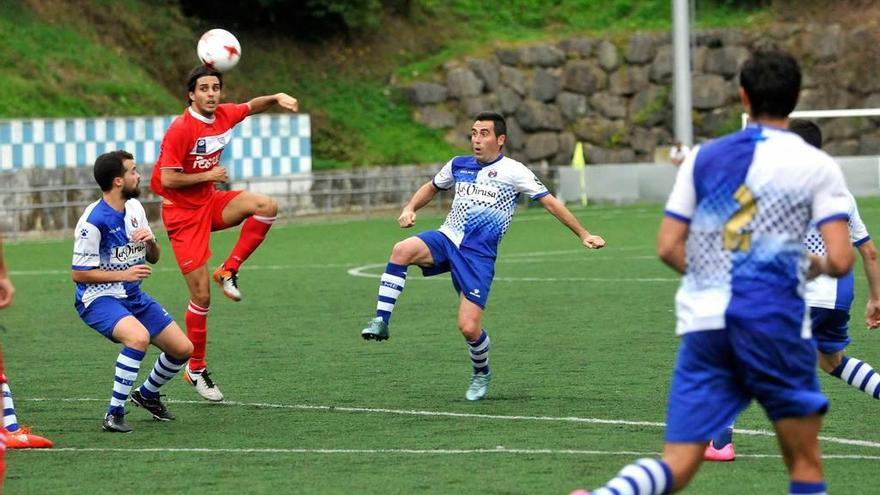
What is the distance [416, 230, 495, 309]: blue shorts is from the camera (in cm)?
1039

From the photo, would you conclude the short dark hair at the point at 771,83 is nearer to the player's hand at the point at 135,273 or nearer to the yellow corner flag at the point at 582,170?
the player's hand at the point at 135,273

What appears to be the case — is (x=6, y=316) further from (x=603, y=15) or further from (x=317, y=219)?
(x=603, y=15)

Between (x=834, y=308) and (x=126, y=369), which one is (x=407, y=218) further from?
(x=834, y=308)

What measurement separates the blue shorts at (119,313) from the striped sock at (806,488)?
4648 mm

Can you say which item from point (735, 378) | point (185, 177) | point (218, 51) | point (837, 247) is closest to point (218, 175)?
point (185, 177)

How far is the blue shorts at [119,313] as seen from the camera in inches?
357

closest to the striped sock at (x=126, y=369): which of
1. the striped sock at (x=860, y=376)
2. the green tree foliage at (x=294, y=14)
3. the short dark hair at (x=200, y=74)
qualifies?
the short dark hair at (x=200, y=74)

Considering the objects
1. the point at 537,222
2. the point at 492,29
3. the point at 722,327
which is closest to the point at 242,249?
the point at 722,327

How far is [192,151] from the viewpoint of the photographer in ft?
34.0

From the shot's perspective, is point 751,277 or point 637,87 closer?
point 751,277

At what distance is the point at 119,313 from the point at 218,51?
2230mm

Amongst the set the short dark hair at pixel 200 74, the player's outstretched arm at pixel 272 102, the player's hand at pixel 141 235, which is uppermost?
the short dark hair at pixel 200 74

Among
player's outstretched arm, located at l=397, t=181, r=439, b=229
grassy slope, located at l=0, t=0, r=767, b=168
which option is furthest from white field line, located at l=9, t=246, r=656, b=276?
player's outstretched arm, located at l=397, t=181, r=439, b=229

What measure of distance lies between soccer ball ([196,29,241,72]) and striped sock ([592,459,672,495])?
5.82 meters
